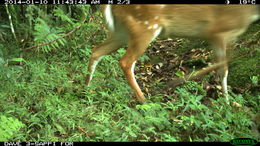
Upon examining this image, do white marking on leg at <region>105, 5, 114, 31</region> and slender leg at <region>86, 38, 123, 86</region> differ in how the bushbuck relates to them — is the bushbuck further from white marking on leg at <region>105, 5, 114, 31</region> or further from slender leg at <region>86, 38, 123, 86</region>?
slender leg at <region>86, 38, 123, 86</region>

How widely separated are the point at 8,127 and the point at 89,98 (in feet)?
3.28

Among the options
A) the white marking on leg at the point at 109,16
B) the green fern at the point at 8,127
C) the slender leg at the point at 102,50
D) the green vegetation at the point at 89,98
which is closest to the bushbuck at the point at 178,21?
the white marking on leg at the point at 109,16

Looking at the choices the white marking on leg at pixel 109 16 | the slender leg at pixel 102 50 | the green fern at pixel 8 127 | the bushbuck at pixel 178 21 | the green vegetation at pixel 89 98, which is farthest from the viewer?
the slender leg at pixel 102 50

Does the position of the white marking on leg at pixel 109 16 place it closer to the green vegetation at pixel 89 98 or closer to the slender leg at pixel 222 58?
the green vegetation at pixel 89 98

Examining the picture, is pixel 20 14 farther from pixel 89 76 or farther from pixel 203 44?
pixel 203 44

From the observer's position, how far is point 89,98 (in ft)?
11.1

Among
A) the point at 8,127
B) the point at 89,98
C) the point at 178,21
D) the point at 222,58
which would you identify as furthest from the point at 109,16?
the point at 8,127

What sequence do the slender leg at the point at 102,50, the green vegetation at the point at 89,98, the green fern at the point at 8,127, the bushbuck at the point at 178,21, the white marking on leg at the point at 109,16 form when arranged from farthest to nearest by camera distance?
the slender leg at the point at 102,50 → the white marking on leg at the point at 109,16 → the bushbuck at the point at 178,21 → the green vegetation at the point at 89,98 → the green fern at the point at 8,127

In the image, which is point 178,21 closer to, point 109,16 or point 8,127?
point 109,16

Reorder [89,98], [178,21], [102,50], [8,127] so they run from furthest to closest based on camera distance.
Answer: [102,50], [89,98], [178,21], [8,127]

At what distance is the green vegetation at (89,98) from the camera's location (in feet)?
8.79

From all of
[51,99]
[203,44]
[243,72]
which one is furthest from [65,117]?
[203,44]

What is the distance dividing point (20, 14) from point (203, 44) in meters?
2.88

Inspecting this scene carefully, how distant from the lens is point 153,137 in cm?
262
